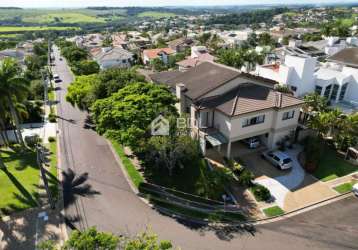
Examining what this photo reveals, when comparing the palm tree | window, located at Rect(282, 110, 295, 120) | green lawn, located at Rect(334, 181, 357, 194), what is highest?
the palm tree

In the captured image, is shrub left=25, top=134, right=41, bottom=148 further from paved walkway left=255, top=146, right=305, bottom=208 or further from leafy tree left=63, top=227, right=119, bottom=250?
paved walkway left=255, top=146, right=305, bottom=208

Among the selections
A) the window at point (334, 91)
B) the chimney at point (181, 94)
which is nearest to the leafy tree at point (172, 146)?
the chimney at point (181, 94)

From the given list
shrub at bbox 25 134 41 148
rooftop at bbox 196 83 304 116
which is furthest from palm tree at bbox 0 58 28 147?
rooftop at bbox 196 83 304 116

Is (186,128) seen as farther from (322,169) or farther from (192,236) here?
(322,169)

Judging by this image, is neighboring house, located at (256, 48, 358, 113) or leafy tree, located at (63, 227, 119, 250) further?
neighboring house, located at (256, 48, 358, 113)

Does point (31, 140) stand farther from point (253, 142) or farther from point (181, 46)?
point (181, 46)

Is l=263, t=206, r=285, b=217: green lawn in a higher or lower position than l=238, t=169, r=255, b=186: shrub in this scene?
lower

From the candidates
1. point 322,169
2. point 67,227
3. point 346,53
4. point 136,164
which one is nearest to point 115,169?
point 136,164
